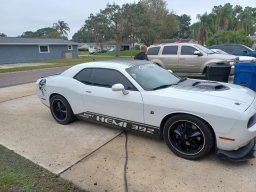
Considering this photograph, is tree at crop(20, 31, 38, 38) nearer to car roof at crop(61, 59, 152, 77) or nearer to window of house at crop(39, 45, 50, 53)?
window of house at crop(39, 45, 50, 53)

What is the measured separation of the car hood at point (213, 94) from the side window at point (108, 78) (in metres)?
0.63

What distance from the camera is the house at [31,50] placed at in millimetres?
26859

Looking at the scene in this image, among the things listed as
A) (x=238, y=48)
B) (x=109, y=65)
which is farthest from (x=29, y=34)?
(x=109, y=65)

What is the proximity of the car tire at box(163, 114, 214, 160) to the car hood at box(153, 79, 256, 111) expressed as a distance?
33cm

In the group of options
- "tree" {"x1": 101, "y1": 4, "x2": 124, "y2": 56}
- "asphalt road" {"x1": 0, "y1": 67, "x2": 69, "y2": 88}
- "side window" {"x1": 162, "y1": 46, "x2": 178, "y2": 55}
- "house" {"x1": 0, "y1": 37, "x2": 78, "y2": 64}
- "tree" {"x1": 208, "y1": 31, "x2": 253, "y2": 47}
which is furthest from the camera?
"tree" {"x1": 101, "y1": 4, "x2": 124, "y2": 56}

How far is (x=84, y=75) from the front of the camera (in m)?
4.67

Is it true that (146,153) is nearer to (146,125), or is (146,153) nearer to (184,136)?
(146,125)

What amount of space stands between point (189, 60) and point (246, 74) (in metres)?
3.33

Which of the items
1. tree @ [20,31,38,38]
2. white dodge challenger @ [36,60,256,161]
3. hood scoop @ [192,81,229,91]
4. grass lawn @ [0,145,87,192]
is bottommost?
grass lawn @ [0,145,87,192]

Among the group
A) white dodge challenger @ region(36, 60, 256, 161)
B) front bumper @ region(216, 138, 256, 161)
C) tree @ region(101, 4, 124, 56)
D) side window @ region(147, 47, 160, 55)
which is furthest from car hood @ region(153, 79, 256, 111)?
tree @ region(101, 4, 124, 56)

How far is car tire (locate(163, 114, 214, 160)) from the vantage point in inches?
126

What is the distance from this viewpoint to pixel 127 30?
125 ft

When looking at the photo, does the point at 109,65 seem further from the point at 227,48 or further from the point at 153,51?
the point at 227,48

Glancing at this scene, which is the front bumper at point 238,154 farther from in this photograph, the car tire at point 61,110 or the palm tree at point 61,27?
the palm tree at point 61,27
